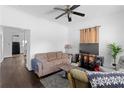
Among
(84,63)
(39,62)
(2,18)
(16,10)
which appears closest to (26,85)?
(39,62)

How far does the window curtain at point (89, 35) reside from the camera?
6161mm

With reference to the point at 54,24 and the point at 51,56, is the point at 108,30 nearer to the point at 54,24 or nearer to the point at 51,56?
the point at 54,24

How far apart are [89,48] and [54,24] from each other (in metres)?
2.44

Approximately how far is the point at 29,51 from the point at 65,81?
2.37 m

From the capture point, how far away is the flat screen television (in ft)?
20.2

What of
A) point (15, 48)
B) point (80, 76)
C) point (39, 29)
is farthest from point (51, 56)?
point (15, 48)

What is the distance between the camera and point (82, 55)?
22.3ft

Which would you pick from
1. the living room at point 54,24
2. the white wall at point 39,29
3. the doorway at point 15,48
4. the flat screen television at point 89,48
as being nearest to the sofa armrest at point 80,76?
the living room at point 54,24

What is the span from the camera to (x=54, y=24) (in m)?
6.94

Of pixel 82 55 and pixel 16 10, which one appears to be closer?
pixel 16 10

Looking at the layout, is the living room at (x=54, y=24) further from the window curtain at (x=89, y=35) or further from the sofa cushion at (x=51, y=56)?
the sofa cushion at (x=51, y=56)
